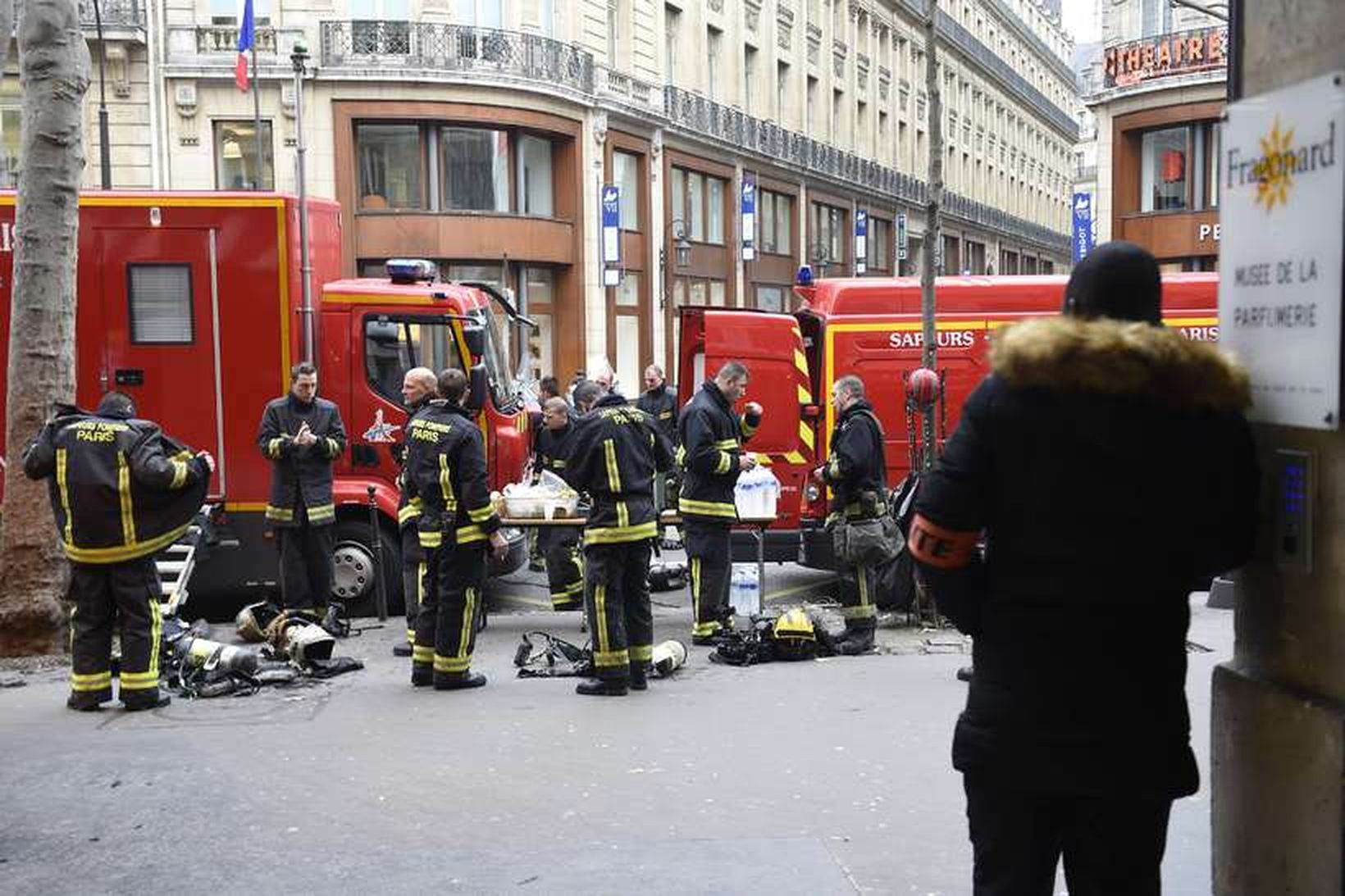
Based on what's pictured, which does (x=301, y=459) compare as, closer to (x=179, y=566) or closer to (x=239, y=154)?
(x=179, y=566)

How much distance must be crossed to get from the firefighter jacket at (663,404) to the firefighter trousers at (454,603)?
6.35m

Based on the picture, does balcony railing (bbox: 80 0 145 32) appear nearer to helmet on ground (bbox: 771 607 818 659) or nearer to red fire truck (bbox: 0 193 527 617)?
red fire truck (bbox: 0 193 527 617)

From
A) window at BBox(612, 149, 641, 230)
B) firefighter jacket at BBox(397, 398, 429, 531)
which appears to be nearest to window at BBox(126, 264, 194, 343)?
firefighter jacket at BBox(397, 398, 429, 531)

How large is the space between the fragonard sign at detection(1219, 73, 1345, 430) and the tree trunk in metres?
8.68

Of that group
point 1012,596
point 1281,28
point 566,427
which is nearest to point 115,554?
point 566,427

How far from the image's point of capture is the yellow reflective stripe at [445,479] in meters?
8.91

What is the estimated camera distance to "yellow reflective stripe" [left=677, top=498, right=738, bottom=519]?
34.4 feet

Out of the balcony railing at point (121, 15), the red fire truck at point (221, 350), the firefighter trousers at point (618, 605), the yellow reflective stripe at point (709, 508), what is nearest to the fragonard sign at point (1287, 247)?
the firefighter trousers at point (618, 605)

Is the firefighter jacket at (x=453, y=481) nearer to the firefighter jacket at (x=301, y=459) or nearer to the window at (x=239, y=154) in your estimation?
the firefighter jacket at (x=301, y=459)

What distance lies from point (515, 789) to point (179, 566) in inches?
232

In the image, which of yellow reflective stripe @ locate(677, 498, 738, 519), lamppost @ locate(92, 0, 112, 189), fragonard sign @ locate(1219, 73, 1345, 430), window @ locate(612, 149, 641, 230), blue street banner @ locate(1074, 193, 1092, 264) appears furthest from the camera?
blue street banner @ locate(1074, 193, 1092, 264)

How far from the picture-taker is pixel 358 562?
12219 millimetres

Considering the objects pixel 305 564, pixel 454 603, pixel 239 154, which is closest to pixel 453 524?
pixel 454 603

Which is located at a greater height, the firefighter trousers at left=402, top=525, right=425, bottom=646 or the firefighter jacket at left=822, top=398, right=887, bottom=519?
the firefighter jacket at left=822, top=398, right=887, bottom=519
